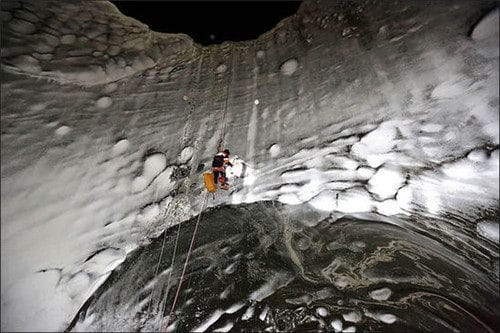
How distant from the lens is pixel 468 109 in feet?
3.82

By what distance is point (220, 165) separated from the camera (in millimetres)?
1338

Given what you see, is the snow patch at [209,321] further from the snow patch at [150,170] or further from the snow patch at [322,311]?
the snow patch at [150,170]

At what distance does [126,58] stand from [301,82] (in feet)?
2.88

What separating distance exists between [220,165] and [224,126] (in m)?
0.29

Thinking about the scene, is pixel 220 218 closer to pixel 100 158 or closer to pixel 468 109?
pixel 100 158

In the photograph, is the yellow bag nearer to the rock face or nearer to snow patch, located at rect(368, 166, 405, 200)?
the rock face

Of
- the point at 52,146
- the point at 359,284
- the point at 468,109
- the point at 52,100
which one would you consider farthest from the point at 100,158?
the point at 468,109

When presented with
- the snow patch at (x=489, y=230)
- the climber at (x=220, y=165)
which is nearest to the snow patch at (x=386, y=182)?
the snow patch at (x=489, y=230)

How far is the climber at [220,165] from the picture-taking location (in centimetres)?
134

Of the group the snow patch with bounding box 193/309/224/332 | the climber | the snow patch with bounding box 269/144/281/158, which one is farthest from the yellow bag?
the snow patch with bounding box 193/309/224/332

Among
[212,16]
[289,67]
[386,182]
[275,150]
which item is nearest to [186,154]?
[275,150]

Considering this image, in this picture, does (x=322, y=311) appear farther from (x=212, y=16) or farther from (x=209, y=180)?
(x=212, y=16)

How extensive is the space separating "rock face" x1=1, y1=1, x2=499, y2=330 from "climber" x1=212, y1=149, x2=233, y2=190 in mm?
99

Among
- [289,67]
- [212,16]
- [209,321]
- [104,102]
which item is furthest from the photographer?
[212,16]
